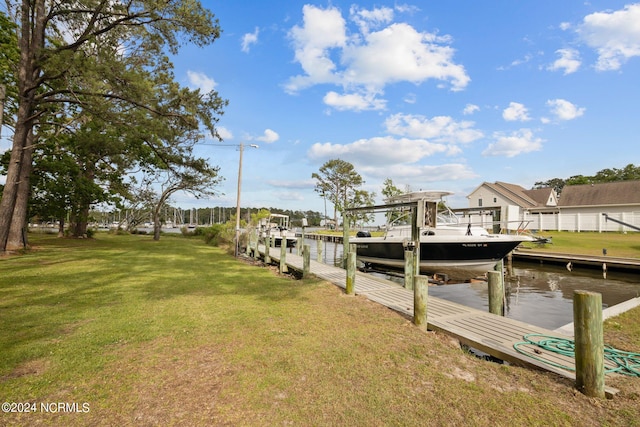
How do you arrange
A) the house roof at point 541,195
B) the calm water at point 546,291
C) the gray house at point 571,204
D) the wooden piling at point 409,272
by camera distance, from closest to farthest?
the calm water at point 546,291 → the wooden piling at point 409,272 → the gray house at point 571,204 → the house roof at point 541,195

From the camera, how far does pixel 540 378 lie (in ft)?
11.3

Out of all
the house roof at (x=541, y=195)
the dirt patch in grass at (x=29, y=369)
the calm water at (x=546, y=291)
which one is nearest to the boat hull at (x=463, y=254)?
the calm water at (x=546, y=291)

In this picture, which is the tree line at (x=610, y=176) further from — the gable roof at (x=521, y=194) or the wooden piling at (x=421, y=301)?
the wooden piling at (x=421, y=301)

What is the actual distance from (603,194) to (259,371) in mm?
42609

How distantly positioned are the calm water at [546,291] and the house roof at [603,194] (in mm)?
24442

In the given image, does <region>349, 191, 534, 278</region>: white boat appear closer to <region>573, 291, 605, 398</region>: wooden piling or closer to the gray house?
<region>573, 291, 605, 398</region>: wooden piling

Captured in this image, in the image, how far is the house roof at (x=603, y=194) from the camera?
3070 cm

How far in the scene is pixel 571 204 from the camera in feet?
115

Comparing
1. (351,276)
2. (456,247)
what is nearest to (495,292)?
(351,276)

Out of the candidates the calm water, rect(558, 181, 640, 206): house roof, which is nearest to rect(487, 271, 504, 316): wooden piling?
the calm water

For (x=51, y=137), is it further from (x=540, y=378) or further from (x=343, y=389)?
(x=540, y=378)

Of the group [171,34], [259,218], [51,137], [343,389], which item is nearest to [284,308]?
[343,389]

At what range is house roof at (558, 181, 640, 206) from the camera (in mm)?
30695

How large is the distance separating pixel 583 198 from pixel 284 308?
4127cm
